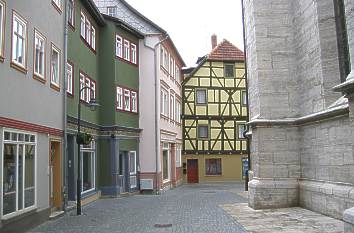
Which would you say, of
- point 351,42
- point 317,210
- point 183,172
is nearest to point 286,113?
point 317,210

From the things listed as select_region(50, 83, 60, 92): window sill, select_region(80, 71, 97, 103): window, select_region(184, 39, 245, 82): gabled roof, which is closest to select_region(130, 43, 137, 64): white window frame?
select_region(80, 71, 97, 103): window

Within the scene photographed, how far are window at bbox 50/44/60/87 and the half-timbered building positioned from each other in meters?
25.1

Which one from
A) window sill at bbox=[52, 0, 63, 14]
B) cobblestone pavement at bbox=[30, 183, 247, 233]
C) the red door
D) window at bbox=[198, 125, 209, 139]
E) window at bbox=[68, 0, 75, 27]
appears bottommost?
cobblestone pavement at bbox=[30, 183, 247, 233]

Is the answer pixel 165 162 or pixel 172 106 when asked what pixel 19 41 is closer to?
pixel 165 162

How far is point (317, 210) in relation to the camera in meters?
14.1

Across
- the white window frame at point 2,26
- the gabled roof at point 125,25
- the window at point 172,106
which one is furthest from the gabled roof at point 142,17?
the white window frame at point 2,26

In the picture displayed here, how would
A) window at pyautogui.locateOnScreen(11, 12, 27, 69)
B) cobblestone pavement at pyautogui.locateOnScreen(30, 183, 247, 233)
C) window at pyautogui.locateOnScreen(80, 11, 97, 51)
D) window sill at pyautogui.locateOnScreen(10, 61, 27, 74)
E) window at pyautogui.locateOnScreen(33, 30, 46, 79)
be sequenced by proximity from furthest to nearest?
window at pyautogui.locateOnScreen(80, 11, 97, 51) < window at pyautogui.locateOnScreen(33, 30, 46, 79) < cobblestone pavement at pyautogui.locateOnScreen(30, 183, 247, 233) < window at pyautogui.locateOnScreen(11, 12, 27, 69) < window sill at pyautogui.locateOnScreen(10, 61, 27, 74)

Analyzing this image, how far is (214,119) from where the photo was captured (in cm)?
4216

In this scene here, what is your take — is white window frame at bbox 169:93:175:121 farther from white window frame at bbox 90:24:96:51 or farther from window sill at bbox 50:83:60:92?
window sill at bbox 50:83:60:92

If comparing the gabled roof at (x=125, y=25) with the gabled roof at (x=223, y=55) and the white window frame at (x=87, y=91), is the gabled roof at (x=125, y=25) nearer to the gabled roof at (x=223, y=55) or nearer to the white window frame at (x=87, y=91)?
the white window frame at (x=87, y=91)

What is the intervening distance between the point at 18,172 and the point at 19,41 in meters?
3.42

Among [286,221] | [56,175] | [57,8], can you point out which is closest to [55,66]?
[57,8]

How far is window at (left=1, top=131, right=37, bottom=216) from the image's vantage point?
39.0 ft

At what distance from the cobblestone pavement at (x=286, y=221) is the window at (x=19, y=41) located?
7.29 metres
